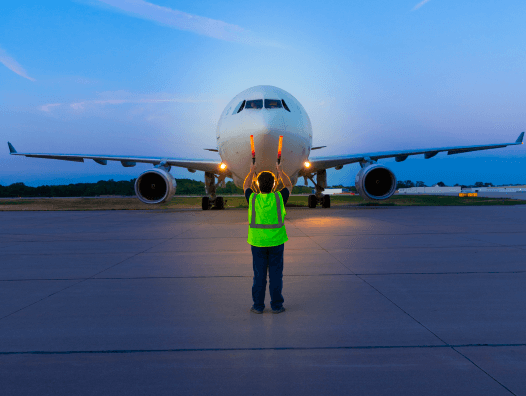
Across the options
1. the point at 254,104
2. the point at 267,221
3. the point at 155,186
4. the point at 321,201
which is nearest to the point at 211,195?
the point at 155,186

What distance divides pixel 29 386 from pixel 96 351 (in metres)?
0.47

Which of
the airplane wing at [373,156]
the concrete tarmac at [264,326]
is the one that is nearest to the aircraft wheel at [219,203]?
the airplane wing at [373,156]

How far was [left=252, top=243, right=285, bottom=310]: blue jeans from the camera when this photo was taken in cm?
345

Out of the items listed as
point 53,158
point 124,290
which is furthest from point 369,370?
point 53,158

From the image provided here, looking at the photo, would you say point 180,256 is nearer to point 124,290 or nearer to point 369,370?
point 124,290

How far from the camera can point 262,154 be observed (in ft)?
33.4

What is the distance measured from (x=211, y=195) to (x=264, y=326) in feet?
52.9

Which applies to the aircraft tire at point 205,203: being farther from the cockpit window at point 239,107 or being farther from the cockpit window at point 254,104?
the cockpit window at point 254,104

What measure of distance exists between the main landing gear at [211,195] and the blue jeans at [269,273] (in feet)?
47.5

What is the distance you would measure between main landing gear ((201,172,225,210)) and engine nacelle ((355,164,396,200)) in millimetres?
6257

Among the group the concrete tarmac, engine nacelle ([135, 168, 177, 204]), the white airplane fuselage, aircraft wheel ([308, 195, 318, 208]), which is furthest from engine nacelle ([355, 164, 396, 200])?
the concrete tarmac

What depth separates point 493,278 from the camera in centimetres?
443

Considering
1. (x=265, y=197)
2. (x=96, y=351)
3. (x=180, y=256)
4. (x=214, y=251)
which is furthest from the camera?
(x=214, y=251)

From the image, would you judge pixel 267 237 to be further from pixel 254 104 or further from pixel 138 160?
pixel 138 160
